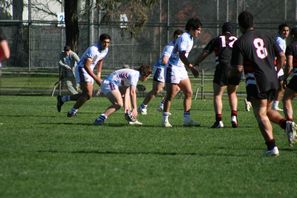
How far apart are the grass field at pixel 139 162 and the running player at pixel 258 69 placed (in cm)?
46

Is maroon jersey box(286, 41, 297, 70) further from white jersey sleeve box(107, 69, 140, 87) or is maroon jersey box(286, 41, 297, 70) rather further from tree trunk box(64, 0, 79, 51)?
tree trunk box(64, 0, 79, 51)

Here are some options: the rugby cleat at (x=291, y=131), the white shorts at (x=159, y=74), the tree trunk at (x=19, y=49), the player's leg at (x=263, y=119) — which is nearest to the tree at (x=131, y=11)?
the tree trunk at (x=19, y=49)

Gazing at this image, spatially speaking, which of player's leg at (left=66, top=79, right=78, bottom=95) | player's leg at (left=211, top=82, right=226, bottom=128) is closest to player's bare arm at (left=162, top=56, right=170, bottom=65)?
player's leg at (left=211, top=82, right=226, bottom=128)

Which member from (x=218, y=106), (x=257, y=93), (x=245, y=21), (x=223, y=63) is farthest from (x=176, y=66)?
(x=257, y=93)

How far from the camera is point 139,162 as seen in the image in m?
11.1

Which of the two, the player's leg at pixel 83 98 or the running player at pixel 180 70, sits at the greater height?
the running player at pixel 180 70

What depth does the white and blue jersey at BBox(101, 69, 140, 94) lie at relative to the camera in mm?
16952

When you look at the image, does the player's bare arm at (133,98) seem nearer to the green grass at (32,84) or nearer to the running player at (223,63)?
the running player at (223,63)

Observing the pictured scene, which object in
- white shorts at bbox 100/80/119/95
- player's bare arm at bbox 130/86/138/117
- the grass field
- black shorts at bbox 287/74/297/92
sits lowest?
the grass field

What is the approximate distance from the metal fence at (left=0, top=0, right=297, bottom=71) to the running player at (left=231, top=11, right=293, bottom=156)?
2138 cm

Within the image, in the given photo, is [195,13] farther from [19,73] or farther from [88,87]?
[88,87]

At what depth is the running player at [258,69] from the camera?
38.5ft

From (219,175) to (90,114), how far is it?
11081mm

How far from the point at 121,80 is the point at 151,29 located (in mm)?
18201
